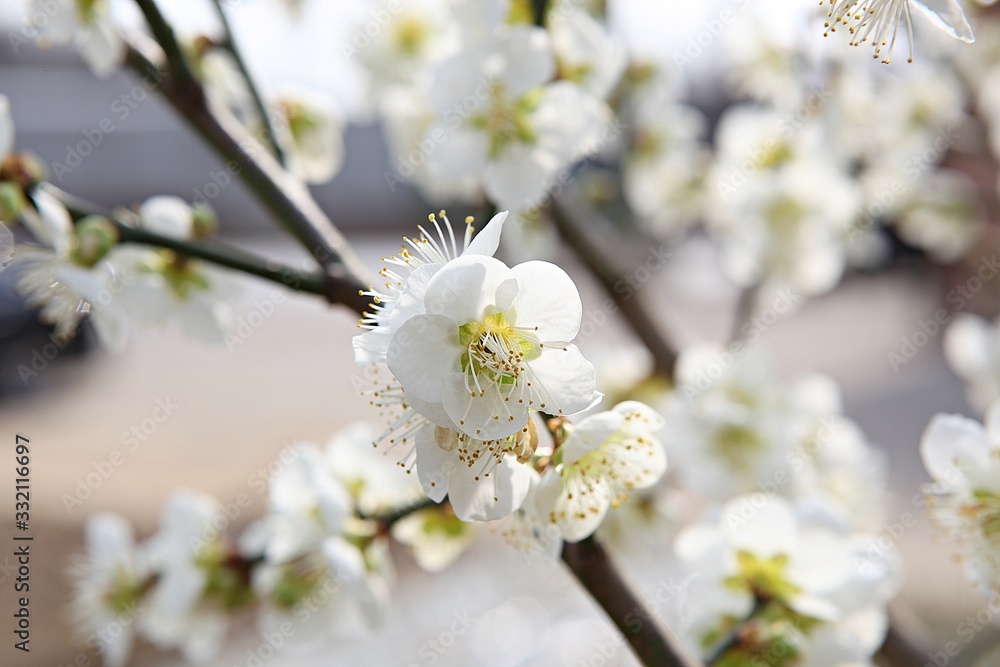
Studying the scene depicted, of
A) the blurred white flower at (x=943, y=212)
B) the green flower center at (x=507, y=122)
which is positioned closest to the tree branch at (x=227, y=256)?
the green flower center at (x=507, y=122)

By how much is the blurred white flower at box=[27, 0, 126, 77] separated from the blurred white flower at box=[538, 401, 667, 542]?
64 centimetres

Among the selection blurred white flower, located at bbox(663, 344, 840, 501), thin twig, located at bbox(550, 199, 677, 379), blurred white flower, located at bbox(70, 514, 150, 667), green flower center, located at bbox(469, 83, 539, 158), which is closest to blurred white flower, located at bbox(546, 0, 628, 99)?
green flower center, located at bbox(469, 83, 539, 158)

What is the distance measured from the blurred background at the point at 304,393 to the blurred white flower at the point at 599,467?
124 mm

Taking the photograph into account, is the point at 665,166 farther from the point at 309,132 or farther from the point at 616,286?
the point at 309,132

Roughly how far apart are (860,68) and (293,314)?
7.30 m

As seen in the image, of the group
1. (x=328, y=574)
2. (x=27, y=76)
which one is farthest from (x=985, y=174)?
(x=27, y=76)

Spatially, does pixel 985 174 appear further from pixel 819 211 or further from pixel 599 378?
pixel 599 378

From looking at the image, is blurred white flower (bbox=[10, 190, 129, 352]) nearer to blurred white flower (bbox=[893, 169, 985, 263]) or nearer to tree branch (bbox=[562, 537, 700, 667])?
tree branch (bbox=[562, 537, 700, 667])

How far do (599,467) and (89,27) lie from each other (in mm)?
685

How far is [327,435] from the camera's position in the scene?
415cm

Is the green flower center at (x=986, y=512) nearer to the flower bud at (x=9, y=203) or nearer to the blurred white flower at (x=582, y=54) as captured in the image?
the blurred white flower at (x=582, y=54)

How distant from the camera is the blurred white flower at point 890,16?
1.68 feet

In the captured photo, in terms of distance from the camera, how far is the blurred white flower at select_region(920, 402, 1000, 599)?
0.64 metres

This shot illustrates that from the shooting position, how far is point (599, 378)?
128cm
